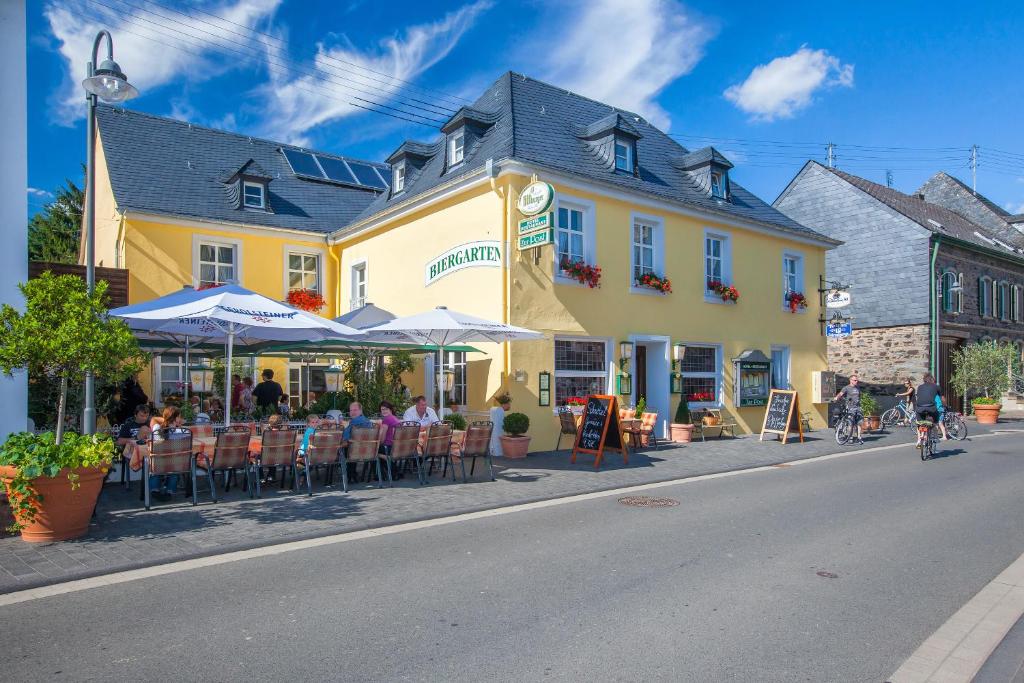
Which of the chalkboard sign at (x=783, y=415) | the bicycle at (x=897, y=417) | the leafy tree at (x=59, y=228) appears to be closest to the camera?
the chalkboard sign at (x=783, y=415)

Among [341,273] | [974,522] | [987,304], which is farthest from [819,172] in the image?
[974,522]

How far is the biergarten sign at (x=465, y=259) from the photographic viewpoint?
14.5 metres

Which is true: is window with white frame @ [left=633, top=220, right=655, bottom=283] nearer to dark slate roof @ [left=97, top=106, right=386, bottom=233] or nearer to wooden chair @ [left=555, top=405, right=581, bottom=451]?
wooden chair @ [left=555, top=405, right=581, bottom=451]

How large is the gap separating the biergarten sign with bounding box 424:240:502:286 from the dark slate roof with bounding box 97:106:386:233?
228 inches

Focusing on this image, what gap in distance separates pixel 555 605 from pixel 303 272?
17.0m

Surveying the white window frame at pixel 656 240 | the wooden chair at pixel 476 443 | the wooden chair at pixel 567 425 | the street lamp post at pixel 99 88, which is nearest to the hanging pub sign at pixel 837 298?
the white window frame at pixel 656 240

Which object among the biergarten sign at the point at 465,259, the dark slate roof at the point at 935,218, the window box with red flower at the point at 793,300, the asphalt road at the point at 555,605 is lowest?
the asphalt road at the point at 555,605

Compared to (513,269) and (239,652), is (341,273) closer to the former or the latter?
(513,269)

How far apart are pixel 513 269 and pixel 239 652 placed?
34.8ft

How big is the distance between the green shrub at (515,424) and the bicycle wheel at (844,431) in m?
8.18

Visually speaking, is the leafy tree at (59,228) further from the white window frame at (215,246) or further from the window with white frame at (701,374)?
the window with white frame at (701,374)

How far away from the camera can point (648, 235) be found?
56.3 ft

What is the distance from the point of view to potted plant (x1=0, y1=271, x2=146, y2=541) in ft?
21.8

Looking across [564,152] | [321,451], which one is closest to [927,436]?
[564,152]
